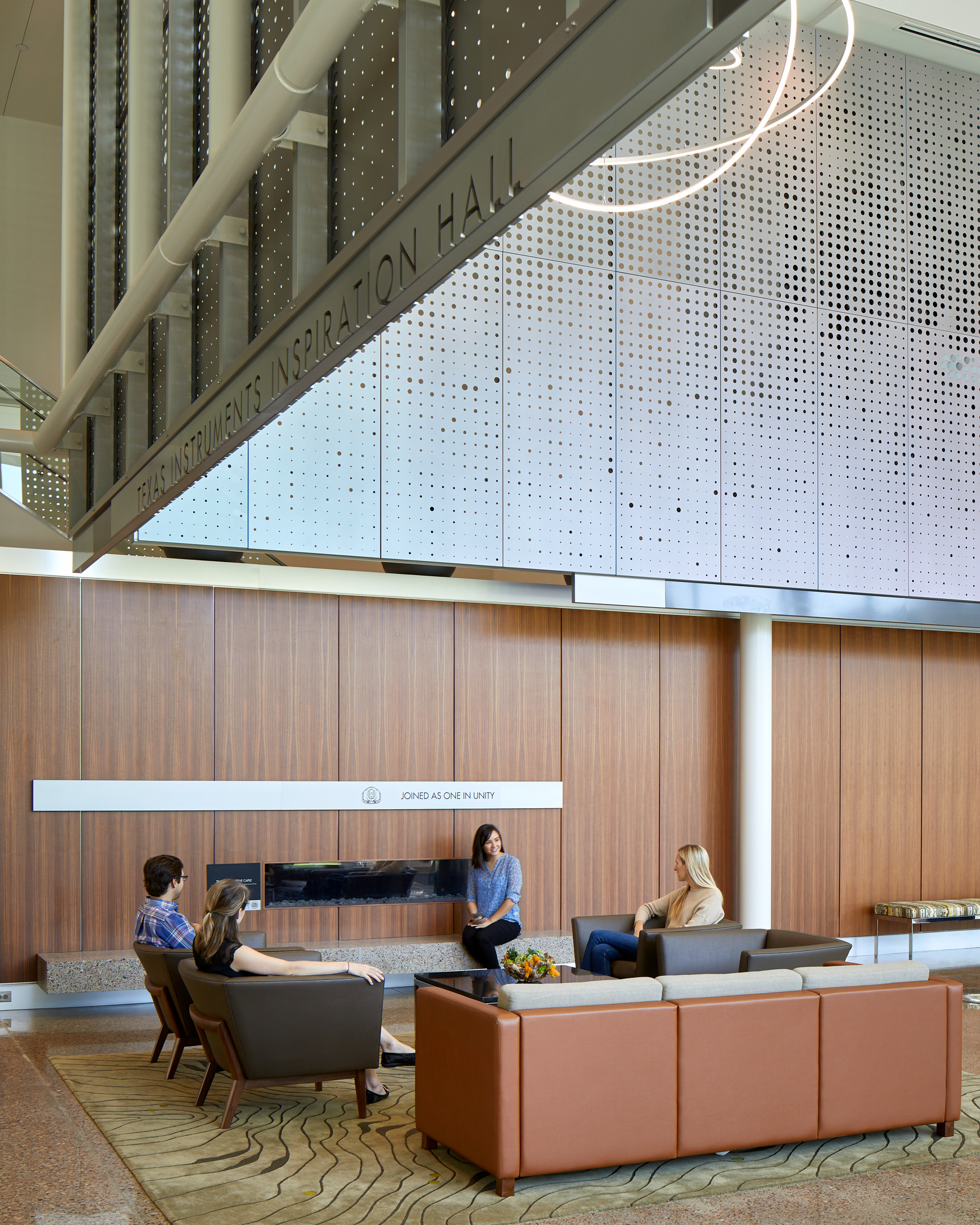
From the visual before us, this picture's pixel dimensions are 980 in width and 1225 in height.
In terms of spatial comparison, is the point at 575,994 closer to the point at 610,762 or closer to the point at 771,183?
the point at 610,762

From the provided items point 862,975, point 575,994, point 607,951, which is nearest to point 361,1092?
point 575,994

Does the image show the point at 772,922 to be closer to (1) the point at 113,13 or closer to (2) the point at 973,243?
(2) the point at 973,243

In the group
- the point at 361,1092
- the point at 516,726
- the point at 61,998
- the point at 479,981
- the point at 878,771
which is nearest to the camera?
the point at 361,1092

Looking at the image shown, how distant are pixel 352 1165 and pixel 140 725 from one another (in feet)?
14.4

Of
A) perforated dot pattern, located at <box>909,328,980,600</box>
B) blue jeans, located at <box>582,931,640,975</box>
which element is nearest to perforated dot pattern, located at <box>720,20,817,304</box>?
perforated dot pattern, located at <box>909,328,980,600</box>

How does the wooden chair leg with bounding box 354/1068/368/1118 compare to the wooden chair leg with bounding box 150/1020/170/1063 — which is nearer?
the wooden chair leg with bounding box 354/1068/368/1118

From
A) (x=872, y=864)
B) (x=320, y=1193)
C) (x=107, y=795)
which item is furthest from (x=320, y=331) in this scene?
(x=872, y=864)

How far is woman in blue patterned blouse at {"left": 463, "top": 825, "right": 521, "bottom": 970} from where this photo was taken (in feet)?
28.2

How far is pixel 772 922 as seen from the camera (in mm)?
10602

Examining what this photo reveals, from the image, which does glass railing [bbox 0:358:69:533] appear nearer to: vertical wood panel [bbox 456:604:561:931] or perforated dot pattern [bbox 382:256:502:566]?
perforated dot pattern [bbox 382:256:502:566]

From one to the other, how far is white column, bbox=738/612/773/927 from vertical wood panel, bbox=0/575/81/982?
558cm

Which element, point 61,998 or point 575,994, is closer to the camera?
point 575,994

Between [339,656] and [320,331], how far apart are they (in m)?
6.34

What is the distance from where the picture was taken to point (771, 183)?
380 inches
